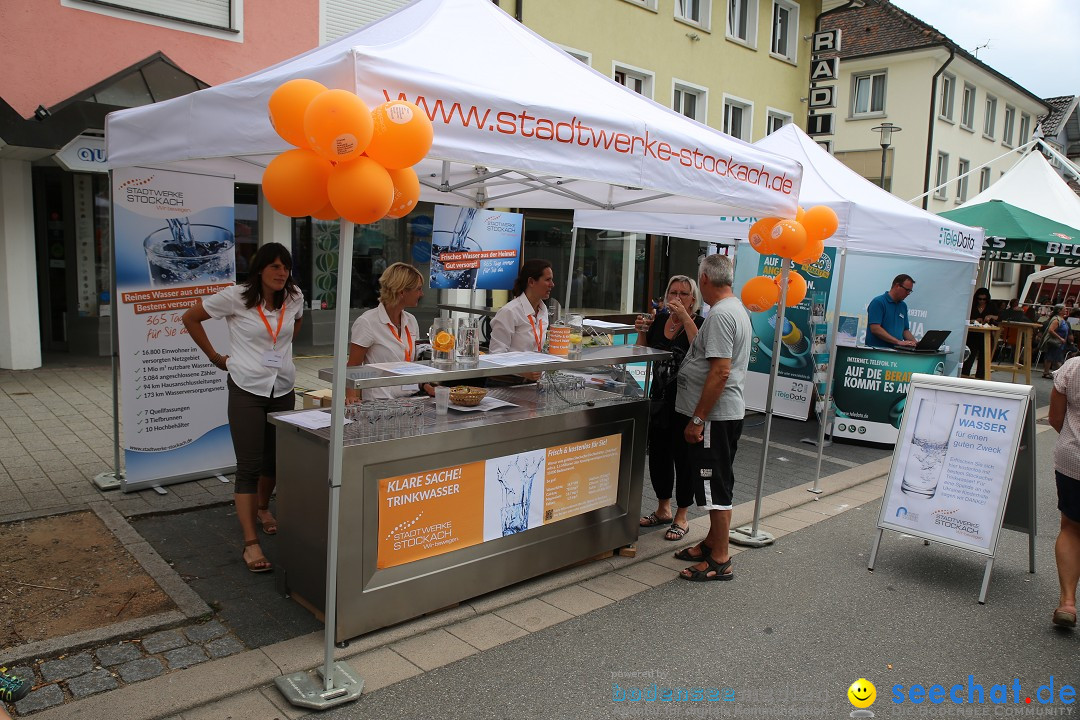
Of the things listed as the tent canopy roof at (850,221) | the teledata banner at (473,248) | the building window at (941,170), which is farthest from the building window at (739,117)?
the building window at (941,170)

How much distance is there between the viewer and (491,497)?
3.92 metres

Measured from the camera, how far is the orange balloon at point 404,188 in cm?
303

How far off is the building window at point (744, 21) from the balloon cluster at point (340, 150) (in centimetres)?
1737

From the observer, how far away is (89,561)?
4176mm

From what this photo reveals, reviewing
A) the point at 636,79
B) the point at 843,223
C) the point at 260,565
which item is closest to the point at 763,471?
the point at 843,223

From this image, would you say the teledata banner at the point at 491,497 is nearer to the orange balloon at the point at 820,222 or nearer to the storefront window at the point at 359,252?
the orange balloon at the point at 820,222

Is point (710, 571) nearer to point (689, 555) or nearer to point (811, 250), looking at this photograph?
point (689, 555)

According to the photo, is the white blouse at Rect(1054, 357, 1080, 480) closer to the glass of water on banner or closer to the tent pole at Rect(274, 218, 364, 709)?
the glass of water on banner

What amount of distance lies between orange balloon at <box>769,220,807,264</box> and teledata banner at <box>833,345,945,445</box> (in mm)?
3794

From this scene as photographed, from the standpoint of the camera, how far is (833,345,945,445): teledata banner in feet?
26.7

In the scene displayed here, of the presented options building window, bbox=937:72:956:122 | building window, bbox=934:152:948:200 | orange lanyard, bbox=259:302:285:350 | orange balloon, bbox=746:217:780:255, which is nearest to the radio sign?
building window, bbox=937:72:956:122

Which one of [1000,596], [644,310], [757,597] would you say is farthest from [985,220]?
[757,597]

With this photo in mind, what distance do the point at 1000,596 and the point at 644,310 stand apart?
45.3ft

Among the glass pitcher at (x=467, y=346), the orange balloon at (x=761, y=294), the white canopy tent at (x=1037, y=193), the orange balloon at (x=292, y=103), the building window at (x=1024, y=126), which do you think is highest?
the building window at (x=1024, y=126)
